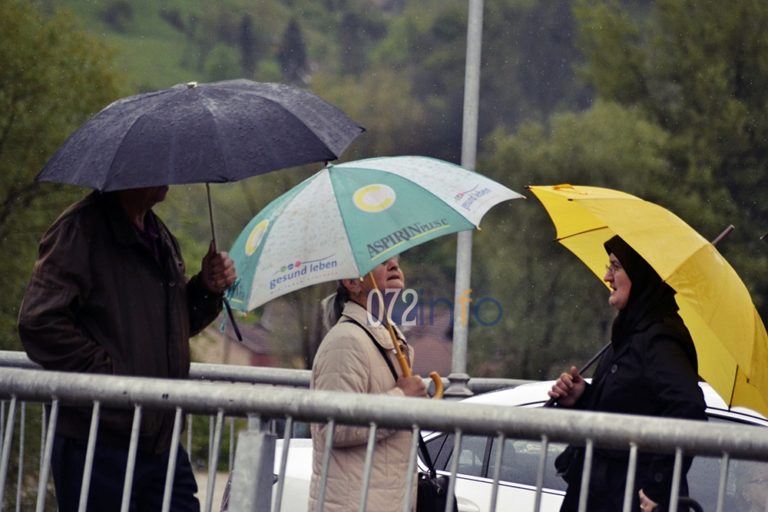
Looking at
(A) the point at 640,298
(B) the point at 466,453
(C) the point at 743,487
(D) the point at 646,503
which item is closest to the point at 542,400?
(B) the point at 466,453

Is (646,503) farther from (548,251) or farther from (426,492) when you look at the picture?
(548,251)

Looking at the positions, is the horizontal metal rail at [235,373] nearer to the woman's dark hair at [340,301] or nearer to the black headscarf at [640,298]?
the woman's dark hair at [340,301]

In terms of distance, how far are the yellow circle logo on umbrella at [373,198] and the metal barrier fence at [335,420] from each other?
100 cm

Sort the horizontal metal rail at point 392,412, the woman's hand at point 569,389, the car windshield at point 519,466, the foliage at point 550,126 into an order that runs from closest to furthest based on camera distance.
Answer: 1. the horizontal metal rail at point 392,412
2. the woman's hand at point 569,389
3. the car windshield at point 519,466
4. the foliage at point 550,126

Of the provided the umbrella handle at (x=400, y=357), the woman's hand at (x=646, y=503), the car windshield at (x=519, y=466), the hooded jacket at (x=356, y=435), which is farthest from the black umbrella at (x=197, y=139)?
the car windshield at (x=519, y=466)

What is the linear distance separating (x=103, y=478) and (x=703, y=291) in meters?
2.10

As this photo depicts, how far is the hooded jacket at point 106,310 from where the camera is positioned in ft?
13.9

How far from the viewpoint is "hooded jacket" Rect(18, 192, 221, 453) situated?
423cm

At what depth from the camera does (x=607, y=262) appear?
5484mm

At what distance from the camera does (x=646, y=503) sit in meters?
4.27

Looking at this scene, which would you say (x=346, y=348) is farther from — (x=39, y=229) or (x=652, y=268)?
(x=39, y=229)

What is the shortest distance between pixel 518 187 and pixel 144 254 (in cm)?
1964

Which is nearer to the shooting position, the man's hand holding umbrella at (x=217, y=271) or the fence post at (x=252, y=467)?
the fence post at (x=252, y=467)

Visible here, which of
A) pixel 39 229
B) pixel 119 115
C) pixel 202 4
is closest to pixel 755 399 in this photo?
pixel 119 115
